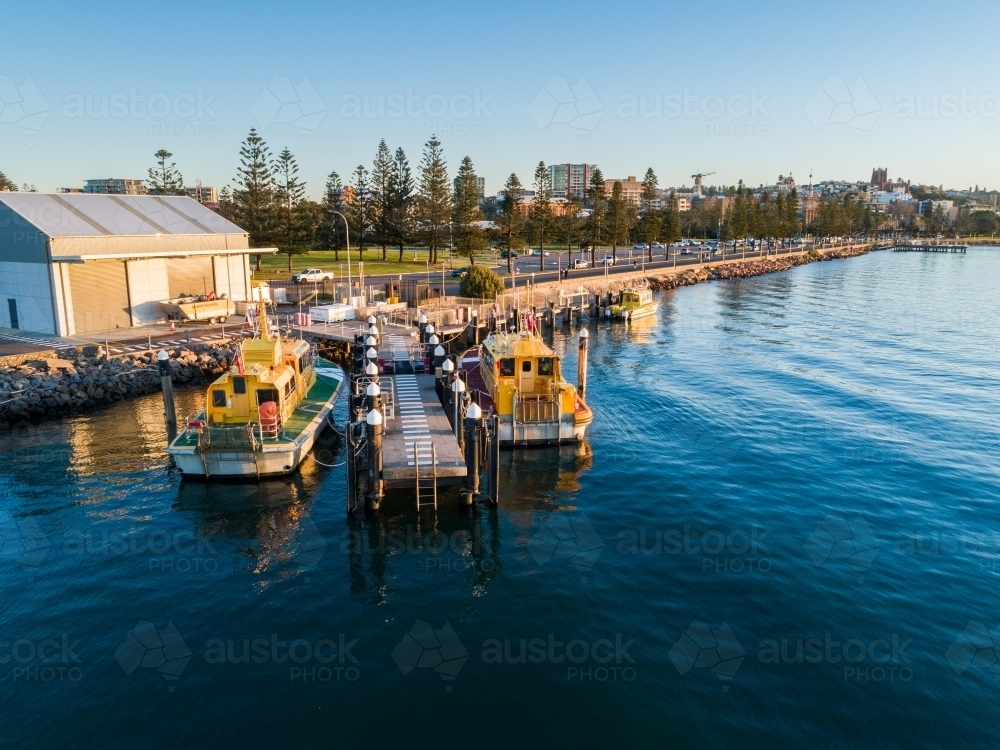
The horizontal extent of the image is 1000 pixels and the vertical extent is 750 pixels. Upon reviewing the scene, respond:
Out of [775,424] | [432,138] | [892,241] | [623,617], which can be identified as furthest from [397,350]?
[892,241]

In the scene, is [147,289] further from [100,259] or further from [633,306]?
[633,306]

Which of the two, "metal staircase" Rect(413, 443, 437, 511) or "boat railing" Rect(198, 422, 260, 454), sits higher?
"boat railing" Rect(198, 422, 260, 454)

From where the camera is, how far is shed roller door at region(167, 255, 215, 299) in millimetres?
40469

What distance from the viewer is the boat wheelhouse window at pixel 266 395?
21.6 meters

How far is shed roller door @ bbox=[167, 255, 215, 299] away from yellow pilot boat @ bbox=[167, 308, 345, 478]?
20267mm

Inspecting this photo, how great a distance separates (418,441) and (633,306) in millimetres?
37955

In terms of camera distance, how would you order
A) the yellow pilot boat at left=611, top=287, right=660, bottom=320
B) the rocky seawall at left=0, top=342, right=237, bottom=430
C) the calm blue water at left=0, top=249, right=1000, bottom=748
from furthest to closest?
the yellow pilot boat at left=611, top=287, right=660, bottom=320 < the rocky seawall at left=0, top=342, right=237, bottom=430 < the calm blue water at left=0, top=249, right=1000, bottom=748

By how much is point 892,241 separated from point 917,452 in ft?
597

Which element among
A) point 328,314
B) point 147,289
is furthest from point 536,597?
point 147,289

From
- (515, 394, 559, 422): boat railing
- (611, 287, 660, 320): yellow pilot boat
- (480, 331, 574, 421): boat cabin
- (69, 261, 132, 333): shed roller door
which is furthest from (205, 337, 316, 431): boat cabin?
(611, 287, 660, 320): yellow pilot boat

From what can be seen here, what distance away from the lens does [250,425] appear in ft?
68.5

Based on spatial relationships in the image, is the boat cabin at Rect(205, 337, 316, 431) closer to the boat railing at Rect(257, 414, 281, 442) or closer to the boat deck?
the boat railing at Rect(257, 414, 281, 442)

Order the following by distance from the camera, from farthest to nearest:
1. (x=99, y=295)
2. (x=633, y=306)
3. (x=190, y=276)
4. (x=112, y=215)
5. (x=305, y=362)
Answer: (x=633, y=306) → (x=190, y=276) → (x=112, y=215) → (x=99, y=295) → (x=305, y=362)

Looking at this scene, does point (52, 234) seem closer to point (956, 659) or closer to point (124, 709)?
point (124, 709)
